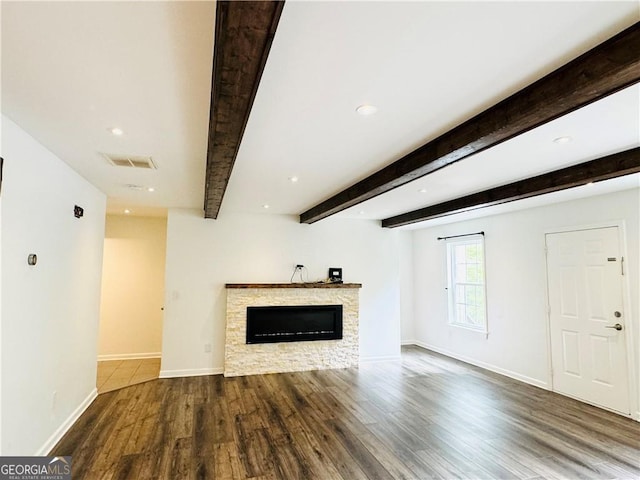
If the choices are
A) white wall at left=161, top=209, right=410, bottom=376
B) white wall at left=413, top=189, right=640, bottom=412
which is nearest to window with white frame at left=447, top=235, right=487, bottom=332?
white wall at left=413, top=189, right=640, bottom=412

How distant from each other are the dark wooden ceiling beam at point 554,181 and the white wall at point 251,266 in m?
1.77

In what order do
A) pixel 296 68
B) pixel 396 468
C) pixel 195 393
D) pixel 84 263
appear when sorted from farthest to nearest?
pixel 195 393, pixel 84 263, pixel 396 468, pixel 296 68

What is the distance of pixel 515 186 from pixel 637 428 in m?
2.69

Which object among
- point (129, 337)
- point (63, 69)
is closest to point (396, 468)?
point (63, 69)

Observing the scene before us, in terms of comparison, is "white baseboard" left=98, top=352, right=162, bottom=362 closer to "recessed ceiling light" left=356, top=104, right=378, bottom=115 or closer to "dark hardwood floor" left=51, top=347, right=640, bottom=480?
"dark hardwood floor" left=51, top=347, right=640, bottom=480

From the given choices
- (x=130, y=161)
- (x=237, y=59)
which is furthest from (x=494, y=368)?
(x=237, y=59)

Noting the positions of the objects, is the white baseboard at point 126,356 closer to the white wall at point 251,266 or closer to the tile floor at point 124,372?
the tile floor at point 124,372

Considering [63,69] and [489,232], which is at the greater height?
[63,69]

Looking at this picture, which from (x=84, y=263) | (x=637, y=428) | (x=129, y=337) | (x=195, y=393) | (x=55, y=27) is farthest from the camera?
(x=129, y=337)

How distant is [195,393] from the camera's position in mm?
4465

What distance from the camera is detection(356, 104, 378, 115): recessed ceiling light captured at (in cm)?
201

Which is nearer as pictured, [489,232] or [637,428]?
[637,428]

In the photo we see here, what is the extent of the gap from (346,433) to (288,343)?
2.31m

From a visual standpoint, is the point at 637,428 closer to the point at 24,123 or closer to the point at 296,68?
the point at 296,68
